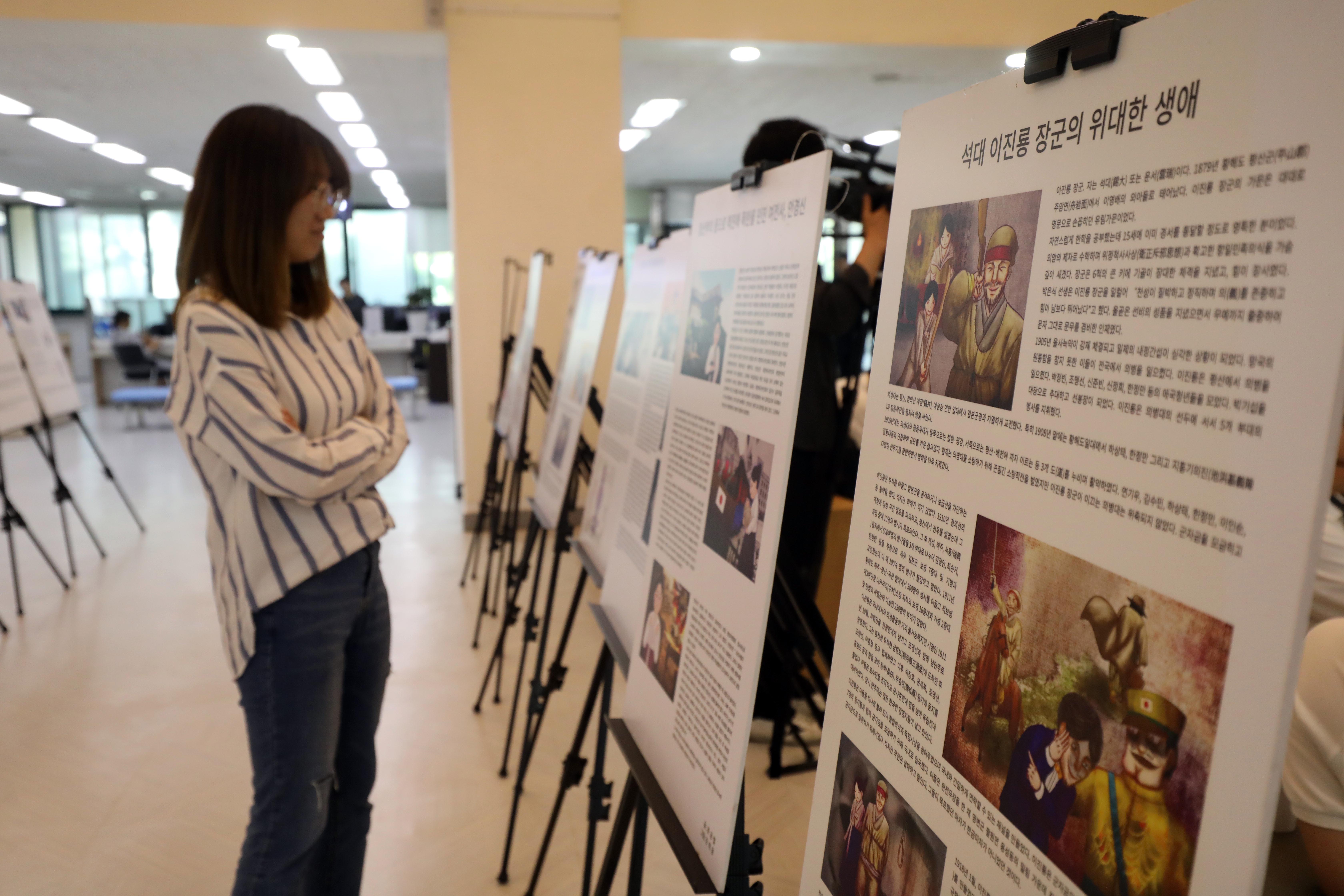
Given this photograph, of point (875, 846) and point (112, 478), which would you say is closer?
point (875, 846)

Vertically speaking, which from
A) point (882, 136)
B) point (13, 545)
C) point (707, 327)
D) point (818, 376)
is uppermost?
point (882, 136)

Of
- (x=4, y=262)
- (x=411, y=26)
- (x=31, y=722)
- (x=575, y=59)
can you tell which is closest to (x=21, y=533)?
(x=31, y=722)

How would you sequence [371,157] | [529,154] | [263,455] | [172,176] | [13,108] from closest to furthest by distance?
[263,455], [529,154], [13,108], [371,157], [172,176]

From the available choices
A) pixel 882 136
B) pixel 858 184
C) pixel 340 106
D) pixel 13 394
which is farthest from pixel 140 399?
pixel 858 184

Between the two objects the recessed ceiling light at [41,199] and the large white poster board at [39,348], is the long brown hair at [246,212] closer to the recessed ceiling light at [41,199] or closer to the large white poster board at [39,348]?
the large white poster board at [39,348]

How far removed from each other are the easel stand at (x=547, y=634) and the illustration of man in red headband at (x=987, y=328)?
47.7 inches

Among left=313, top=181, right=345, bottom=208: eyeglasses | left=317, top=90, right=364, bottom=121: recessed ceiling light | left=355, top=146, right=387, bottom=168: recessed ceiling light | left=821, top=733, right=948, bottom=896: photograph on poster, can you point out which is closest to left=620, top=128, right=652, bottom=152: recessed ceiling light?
left=317, top=90, right=364, bottom=121: recessed ceiling light

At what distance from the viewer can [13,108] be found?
7297 mm

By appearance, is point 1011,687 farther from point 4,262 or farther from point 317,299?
point 4,262

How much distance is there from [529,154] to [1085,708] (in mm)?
4662

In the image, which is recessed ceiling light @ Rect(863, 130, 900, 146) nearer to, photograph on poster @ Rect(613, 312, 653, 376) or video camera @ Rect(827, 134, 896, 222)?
video camera @ Rect(827, 134, 896, 222)

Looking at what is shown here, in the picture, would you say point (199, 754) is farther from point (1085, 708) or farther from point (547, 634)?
point (1085, 708)

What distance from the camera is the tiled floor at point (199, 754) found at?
6.87 feet

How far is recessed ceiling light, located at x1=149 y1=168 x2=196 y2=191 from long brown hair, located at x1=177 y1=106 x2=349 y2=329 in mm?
10935
